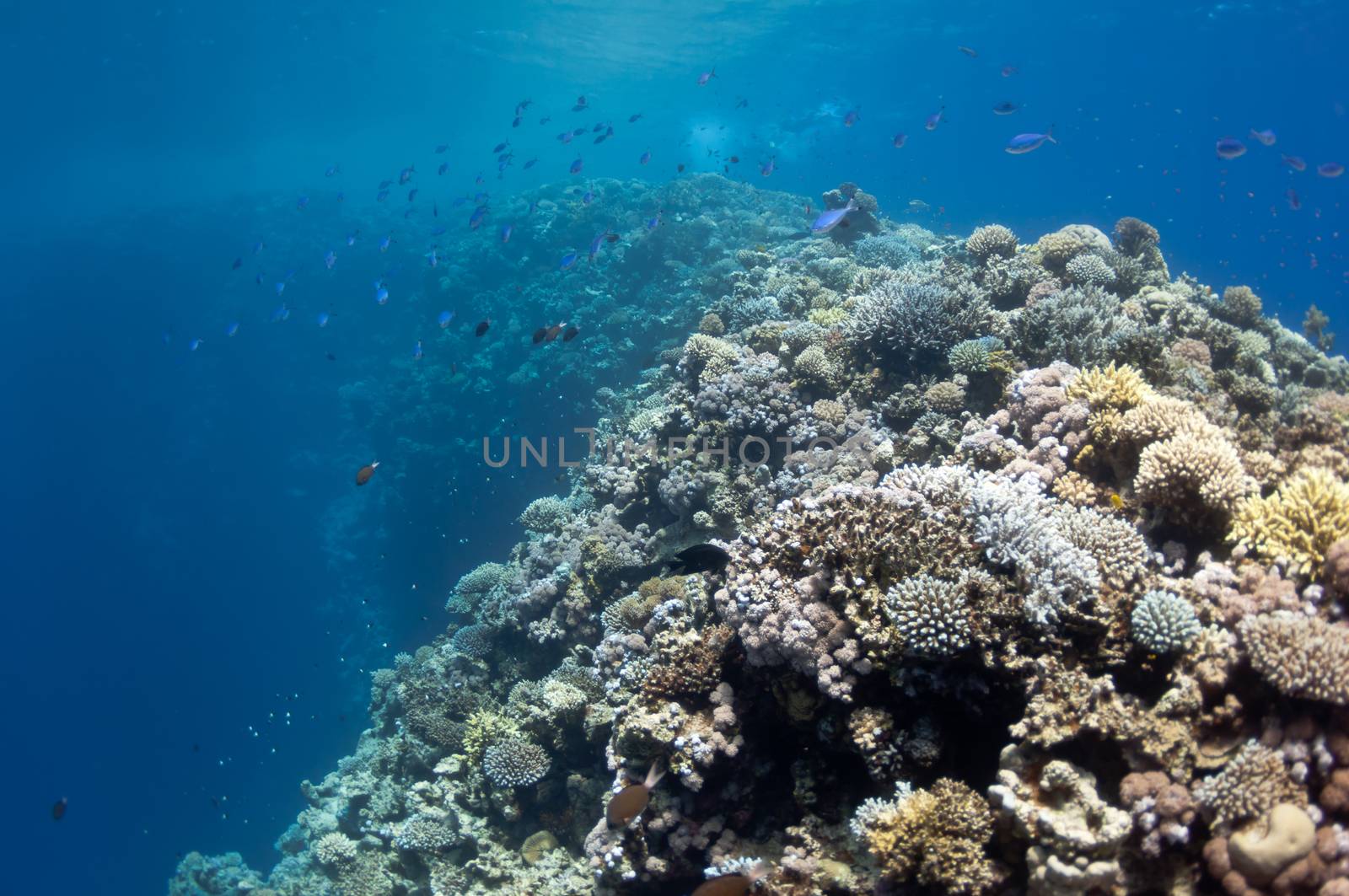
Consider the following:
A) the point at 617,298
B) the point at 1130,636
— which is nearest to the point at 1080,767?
the point at 1130,636

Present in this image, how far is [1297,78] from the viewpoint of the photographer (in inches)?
2221

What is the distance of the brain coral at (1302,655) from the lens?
9.97 feet

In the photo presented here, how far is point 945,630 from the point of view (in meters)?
3.91

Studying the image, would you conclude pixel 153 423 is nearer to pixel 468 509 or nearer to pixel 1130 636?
pixel 468 509

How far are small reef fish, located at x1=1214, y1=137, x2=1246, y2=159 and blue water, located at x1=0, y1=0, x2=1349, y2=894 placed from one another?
10991 mm

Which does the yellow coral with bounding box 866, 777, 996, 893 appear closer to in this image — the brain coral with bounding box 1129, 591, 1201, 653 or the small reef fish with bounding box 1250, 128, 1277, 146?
the brain coral with bounding box 1129, 591, 1201, 653

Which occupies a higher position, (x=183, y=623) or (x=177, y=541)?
(x=177, y=541)

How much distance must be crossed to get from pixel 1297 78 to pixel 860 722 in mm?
84786

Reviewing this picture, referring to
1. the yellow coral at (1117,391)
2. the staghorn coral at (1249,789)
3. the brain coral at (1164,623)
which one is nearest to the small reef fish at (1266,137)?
the yellow coral at (1117,391)

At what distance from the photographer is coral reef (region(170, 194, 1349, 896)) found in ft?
10.9

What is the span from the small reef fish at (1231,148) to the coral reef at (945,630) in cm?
662

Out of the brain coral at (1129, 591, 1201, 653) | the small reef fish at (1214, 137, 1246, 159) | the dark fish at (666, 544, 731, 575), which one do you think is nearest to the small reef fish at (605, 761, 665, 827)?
the dark fish at (666, 544, 731, 575)

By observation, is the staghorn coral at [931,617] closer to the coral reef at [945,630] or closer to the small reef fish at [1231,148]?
the coral reef at [945,630]

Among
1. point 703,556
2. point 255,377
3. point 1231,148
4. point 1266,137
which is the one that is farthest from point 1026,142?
point 255,377
